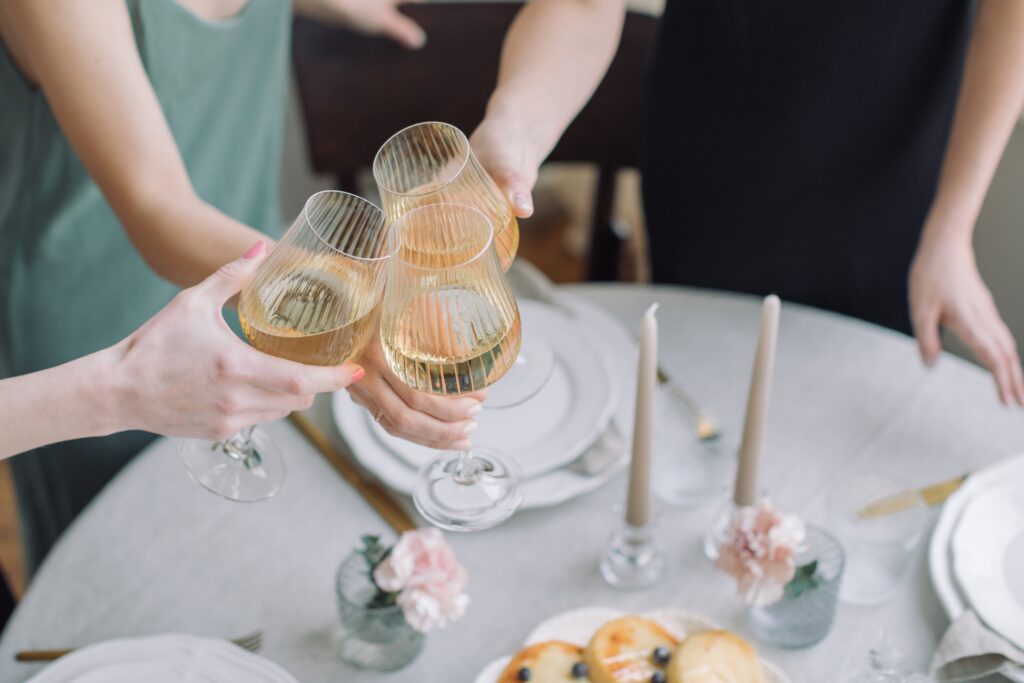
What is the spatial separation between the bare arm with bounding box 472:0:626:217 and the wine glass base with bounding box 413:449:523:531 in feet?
0.83

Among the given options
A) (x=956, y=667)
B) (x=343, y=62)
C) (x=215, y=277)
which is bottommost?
(x=956, y=667)

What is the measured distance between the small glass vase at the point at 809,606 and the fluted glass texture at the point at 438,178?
44cm

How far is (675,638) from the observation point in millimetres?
981

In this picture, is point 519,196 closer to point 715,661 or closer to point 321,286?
point 321,286

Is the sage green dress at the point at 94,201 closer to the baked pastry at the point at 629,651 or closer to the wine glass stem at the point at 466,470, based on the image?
the wine glass stem at the point at 466,470

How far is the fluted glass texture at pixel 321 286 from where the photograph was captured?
0.79m

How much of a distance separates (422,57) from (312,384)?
4.12 ft

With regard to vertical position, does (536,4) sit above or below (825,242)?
above

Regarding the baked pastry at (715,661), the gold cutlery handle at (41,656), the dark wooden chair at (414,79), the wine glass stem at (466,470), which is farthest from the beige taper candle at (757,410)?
the dark wooden chair at (414,79)

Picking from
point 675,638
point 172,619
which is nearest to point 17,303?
point 172,619

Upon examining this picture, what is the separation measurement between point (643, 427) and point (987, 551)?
43 cm

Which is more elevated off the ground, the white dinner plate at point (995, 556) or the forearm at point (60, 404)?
the forearm at point (60, 404)

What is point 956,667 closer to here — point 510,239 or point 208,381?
point 510,239

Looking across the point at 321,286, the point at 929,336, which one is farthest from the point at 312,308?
the point at 929,336
